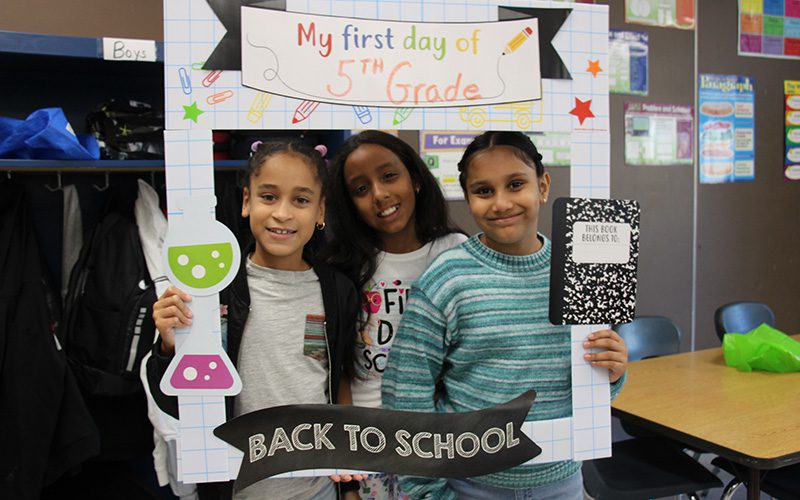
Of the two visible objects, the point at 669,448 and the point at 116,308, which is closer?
the point at 116,308

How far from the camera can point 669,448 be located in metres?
2.24

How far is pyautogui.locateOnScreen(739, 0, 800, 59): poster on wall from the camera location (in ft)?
11.5

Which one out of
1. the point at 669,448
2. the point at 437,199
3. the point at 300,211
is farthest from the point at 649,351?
the point at 300,211

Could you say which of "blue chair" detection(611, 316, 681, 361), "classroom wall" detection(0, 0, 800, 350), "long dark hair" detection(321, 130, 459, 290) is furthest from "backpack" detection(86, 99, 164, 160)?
"blue chair" detection(611, 316, 681, 361)

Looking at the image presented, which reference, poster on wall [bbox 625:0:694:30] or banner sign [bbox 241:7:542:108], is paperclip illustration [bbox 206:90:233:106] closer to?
banner sign [bbox 241:7:542:108]

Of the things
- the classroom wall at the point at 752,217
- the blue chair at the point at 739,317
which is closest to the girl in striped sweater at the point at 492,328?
the blue chair at the point at 739,317

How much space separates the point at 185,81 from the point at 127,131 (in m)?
1.11

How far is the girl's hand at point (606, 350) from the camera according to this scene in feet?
3.32

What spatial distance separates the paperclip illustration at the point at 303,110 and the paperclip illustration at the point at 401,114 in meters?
0.12

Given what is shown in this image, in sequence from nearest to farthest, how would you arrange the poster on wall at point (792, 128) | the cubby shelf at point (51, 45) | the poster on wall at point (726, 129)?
the cubby shelf at point (51, 45) < the poster on wall at point (726, 129) < the poster on wall at point (792, 128)

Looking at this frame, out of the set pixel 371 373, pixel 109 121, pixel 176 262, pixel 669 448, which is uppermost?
pixel 109 121

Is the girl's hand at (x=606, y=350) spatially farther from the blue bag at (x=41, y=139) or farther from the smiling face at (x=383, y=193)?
the blue bag at (x=41, y=139)

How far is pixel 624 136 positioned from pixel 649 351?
4.00 ft

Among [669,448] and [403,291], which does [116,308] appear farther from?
[669,448]
